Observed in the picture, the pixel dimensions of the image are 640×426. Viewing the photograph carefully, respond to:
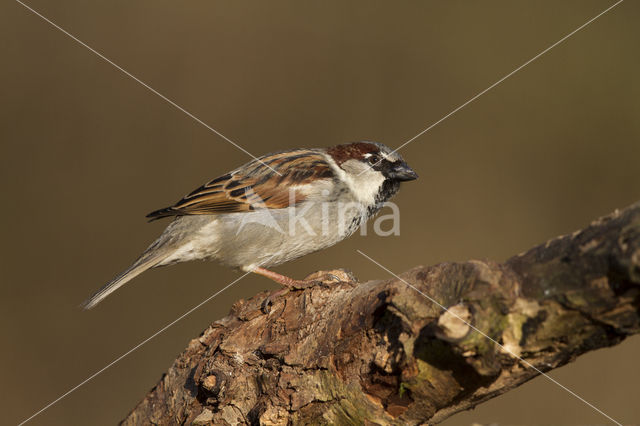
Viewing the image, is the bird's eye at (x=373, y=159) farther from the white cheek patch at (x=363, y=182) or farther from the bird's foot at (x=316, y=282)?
the bird's foot at (x=316, y=282)

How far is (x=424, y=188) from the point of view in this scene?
19.9 ft

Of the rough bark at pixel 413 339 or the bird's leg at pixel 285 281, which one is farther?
the bird's leg at pixel 285 281

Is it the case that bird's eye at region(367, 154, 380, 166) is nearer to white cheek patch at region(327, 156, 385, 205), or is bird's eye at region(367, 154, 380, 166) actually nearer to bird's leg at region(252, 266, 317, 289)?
white cheek patch at region(327, 156, 385, 205)

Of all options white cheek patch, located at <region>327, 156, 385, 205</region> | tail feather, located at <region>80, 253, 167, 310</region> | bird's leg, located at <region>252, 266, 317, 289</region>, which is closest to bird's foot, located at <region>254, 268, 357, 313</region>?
bird's leg, located at <region>252, 266, 317, 289</region>

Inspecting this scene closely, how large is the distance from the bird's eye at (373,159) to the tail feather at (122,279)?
1.49m

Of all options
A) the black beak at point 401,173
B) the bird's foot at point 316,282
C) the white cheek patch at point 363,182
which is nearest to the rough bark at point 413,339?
the bird's foot at point 316,282

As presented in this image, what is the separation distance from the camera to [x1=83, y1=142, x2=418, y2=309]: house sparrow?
3633 mm

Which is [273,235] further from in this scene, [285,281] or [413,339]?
[413,339]

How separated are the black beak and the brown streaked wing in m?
0.41

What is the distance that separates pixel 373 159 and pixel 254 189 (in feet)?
2.76

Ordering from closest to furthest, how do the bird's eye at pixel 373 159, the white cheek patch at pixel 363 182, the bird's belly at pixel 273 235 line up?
1. the bird's belly at pixel 273 235
2. the white cheek patch at pixel 363 182
3. the bird's eye at pixel 373 159

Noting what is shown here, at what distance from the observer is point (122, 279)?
11.4ft

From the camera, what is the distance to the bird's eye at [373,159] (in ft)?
13.0

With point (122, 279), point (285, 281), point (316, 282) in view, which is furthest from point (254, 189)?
point (316, 282)
